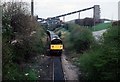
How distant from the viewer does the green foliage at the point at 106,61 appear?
15698 millimetres

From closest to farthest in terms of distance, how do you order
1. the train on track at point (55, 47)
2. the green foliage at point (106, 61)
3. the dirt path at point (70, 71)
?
the green foliage at point (106, 61) → the dirt path at point (70, 71) → the train on track at point (55, 47)

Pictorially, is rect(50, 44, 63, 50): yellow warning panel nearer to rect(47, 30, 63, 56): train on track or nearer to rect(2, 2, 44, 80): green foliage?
rect(47, 30, 63, 56): train on track

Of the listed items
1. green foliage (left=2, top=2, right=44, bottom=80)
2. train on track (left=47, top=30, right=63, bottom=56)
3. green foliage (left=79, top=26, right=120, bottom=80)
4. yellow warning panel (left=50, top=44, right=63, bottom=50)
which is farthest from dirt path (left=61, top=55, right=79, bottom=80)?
green foliage (left=79, top=26, right=120, bottom=80)

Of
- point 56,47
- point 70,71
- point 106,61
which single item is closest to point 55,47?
point 56,47

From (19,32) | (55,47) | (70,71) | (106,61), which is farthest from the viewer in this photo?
(55,47)

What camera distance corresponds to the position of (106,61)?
632 inches

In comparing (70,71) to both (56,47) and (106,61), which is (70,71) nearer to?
(56,47)

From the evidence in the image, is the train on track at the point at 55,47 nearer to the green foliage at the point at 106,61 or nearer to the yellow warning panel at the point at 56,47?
the yellow warning panel at the point at 56,47

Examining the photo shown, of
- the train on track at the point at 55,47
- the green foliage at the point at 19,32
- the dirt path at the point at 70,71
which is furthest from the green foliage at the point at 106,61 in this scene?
the train on track at the point at 55,47

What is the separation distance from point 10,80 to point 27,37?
8.02 m

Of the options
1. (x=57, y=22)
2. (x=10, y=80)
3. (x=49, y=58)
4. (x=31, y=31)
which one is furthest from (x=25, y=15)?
(x=57, y=22)

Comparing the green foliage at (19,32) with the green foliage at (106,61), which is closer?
the green foliage at (106,61)

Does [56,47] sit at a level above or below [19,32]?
below

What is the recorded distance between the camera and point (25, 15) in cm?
2623
